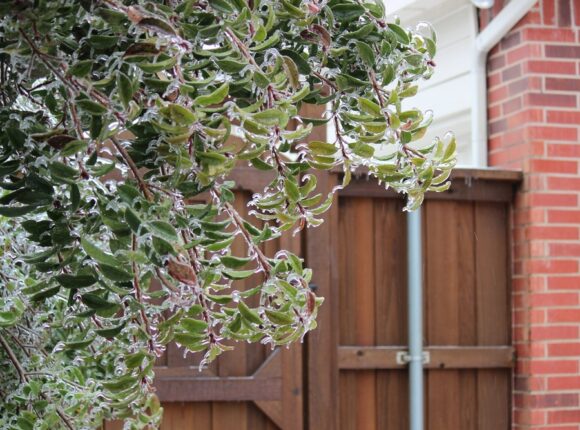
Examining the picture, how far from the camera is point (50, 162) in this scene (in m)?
0.95

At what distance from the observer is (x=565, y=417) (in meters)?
3.84

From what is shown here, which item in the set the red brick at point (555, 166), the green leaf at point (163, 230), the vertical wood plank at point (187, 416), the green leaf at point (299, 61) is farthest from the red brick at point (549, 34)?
the green leaf at point (163, 230)

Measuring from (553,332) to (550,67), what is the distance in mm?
1028

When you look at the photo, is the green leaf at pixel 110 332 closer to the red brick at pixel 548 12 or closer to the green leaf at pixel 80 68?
the green leaf at pixel 80 68

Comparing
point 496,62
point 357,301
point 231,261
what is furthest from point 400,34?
point 496,62

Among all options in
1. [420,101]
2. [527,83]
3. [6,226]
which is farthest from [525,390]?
[6,226]

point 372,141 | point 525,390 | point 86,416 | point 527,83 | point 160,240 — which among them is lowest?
point 525,390

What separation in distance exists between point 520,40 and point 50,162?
3188 millimetres

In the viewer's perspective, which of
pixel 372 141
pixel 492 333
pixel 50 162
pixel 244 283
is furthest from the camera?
pixel 492 333

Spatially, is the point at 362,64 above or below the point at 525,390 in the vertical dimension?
above

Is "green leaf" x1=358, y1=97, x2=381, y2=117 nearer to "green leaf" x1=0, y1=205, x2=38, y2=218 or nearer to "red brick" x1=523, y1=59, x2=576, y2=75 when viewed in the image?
"green leaf" x1=0, y1=205, x2=38, y2=218

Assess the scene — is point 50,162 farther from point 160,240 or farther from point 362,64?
point 362,64

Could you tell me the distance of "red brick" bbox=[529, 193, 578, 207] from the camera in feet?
12.7

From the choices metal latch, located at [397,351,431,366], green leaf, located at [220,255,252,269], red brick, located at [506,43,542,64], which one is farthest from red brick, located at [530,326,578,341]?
green leaf, located at [220,255,252,269]
